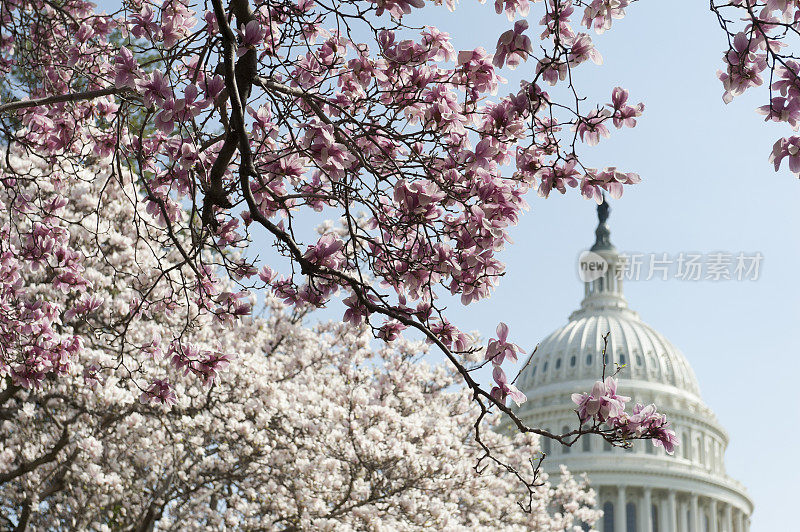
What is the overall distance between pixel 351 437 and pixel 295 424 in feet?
2.66

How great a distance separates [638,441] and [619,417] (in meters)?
67.3

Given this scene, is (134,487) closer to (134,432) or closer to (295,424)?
(134,432)

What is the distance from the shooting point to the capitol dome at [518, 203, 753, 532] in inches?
2926

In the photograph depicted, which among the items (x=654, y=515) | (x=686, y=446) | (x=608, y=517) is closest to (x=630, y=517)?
(x=608, y=517)

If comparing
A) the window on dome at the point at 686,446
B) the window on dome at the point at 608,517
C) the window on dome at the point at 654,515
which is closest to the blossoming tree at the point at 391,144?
the window on dome at the point at 608,517

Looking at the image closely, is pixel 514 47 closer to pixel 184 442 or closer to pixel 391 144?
pixel 391 144

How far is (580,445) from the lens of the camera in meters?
76.6

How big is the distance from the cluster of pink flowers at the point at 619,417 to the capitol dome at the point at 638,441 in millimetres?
66430

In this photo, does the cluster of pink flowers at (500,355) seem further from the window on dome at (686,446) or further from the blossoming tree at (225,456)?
the window on dome at (686,446)

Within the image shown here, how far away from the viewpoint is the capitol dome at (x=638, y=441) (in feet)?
244

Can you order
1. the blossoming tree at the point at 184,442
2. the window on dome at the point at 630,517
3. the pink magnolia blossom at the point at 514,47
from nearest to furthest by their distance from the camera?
the pink magnolia blossom at the point at 514,47
the blossoming tree at the point at 184,442
the window on dome at the point at 630,517

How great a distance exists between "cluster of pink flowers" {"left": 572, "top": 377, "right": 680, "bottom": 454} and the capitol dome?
66.4 metres

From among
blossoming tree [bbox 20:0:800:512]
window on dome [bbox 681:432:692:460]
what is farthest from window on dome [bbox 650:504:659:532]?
blossoming tree [bbox 20:0:800:512]

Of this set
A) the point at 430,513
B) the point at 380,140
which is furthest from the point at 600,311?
the point at 380,140
